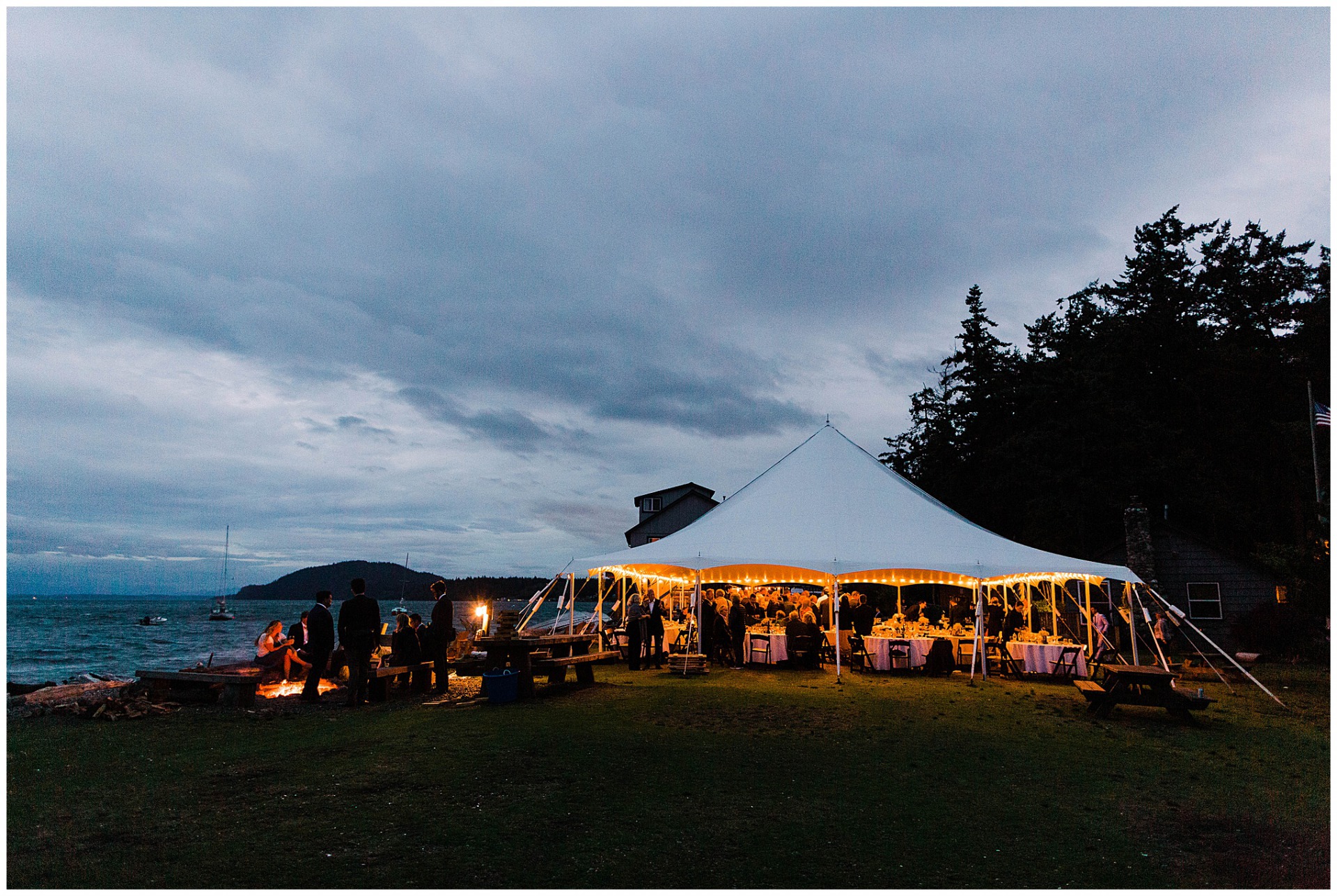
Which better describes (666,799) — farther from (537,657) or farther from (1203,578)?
(1203,578)

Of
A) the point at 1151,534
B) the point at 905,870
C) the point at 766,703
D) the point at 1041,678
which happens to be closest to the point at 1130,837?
the point at 905,870

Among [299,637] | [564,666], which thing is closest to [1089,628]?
[564,666]

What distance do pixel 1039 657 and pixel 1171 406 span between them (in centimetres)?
2336

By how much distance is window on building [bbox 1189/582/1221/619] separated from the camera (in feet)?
66.7

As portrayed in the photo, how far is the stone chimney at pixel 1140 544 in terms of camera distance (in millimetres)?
20344

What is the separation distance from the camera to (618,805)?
17.1ft

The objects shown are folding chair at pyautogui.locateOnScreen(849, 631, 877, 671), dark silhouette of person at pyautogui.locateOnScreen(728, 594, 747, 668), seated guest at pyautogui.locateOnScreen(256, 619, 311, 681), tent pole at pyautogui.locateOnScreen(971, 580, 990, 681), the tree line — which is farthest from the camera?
the tree line

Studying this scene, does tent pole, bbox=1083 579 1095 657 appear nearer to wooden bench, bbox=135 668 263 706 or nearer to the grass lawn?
the grass lawn

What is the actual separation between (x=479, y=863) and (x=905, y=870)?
219cm

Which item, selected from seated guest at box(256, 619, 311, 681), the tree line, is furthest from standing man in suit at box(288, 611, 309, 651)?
the tree line

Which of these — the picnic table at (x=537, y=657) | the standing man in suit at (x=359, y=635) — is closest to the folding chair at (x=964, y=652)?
the picnic table at (x=537, y=657)

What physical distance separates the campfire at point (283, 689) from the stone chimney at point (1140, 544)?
62.1ft

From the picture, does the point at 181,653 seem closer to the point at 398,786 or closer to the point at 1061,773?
the point at 398,786

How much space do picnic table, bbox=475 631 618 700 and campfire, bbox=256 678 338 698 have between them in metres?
2.21
